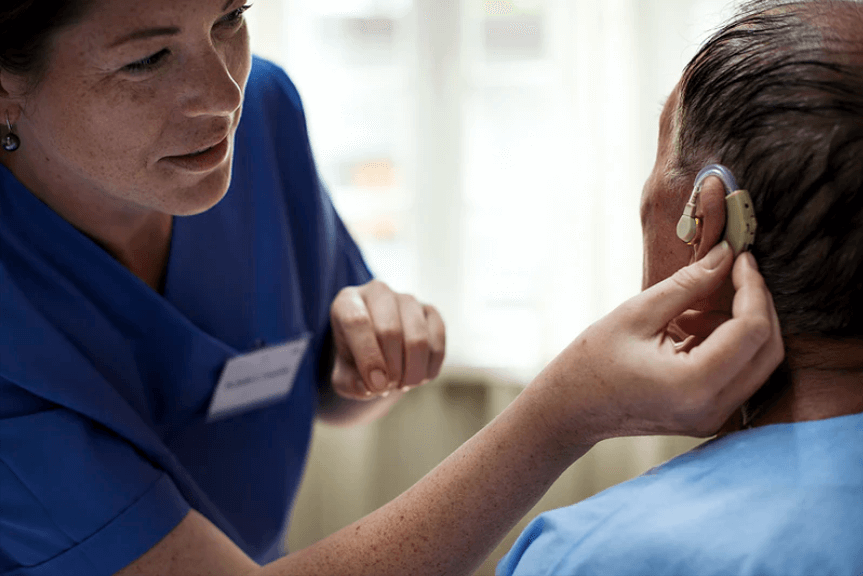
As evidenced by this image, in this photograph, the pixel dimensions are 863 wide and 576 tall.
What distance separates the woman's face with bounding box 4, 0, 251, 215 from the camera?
747 mm

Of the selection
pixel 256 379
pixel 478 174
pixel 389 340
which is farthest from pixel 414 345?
pixel 478 174

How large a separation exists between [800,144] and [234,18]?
1.92ft

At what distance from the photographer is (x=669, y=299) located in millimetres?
632

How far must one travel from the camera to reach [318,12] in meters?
2.54

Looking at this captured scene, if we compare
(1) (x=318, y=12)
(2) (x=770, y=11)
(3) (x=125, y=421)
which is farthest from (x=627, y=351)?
(1) (x=318, y=12)

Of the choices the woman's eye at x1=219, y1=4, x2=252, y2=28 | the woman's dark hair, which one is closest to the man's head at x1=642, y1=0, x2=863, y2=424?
the woman's eye at x1=219, y1=4, x2=252, y2=28

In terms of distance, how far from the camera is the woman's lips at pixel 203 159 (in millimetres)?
844

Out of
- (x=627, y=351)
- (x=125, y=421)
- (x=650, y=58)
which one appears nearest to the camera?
(x=627, y=351)

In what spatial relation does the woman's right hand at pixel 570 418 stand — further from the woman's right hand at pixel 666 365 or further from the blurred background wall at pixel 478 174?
the blurred background wall at pixel 478 174

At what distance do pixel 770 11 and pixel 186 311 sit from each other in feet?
2.61

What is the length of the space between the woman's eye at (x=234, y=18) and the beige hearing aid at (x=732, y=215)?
0.50 meters

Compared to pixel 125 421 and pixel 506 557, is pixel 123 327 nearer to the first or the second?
pixel 125 421

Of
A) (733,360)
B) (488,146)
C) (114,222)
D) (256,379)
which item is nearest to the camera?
(733,360)

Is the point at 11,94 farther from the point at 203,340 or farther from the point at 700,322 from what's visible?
the point at 700,322
